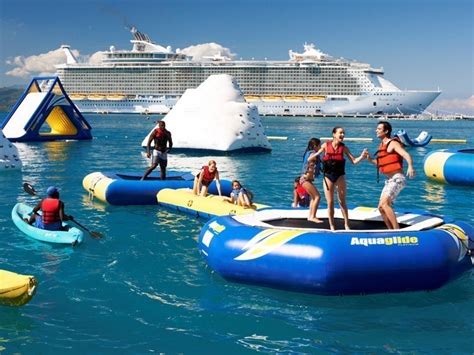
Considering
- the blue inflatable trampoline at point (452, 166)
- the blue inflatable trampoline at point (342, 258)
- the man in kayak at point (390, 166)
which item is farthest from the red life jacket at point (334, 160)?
the blue inflatable trampoline at point (452, 166)

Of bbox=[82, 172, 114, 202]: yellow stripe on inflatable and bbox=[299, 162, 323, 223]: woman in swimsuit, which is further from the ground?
bbox=[299, 162, 323, 223]: woman in swimsuit

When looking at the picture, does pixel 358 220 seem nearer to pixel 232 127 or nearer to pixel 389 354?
pixel 389 354

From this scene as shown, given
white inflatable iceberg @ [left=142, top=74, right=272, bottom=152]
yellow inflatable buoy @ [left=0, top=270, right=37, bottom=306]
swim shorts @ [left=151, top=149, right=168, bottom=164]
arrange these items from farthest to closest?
white inflatable iceberg @ [left=142, top=74, right=272, bottom=152] → swim shorts @ [left=151, top=149, right=168, bottom=164] → yellow inflatable buoy @ [left=0, top=270, right=37, bottom=306]

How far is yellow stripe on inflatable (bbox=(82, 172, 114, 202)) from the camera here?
1410 centimetres

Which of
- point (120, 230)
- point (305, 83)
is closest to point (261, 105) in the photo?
point (305, 83)

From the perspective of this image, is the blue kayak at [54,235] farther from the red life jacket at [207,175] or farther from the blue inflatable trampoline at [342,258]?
the red life jacket at [207,175]

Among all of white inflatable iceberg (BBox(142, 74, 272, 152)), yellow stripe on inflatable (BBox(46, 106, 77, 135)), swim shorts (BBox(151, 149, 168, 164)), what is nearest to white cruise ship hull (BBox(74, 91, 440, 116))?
yellow stripe on inflatable (BBox(46, 106, 77, 135))

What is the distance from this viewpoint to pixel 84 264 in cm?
899

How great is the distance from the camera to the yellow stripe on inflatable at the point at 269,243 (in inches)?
297

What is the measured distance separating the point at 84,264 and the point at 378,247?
4.33m

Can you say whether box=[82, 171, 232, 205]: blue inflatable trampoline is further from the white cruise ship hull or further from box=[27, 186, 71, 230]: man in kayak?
the white cruise ship hull

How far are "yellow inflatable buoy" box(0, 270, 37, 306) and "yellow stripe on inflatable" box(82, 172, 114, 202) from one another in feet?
23.4

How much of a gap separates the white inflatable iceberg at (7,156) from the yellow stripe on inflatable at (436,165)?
1366 cm

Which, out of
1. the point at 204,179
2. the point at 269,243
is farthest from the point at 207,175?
the point at 269,243
